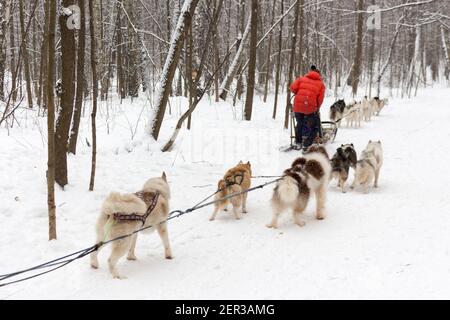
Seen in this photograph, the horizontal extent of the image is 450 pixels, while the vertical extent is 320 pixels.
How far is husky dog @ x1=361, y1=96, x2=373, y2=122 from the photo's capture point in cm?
1627

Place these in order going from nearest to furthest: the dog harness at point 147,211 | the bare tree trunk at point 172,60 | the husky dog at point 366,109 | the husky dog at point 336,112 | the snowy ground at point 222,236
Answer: the snowy ground at point 222,236 < the dog harness at point 147,211 < the bare tree trunk at point 172,60 < the husky dog at point 336,112 < the husky dog at point 366,109

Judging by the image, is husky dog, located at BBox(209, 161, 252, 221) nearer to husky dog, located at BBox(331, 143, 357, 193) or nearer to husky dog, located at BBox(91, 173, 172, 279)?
husky dog, located at BBox(91, 173, 172, 279)

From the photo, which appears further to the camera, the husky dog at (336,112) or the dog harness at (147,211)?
the husky dog at (336,112)

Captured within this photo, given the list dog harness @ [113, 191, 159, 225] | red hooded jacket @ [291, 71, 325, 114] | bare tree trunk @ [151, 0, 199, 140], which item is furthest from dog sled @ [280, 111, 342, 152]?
dog harness @ [113, 191, 159, 225]

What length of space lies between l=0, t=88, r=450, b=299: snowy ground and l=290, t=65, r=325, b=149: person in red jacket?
3.67ft

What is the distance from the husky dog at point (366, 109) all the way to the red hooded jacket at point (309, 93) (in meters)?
6.62

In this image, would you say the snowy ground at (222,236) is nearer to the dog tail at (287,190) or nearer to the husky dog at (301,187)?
the husky dog at (301,187)

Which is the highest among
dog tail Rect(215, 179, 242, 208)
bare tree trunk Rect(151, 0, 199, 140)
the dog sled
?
bare tree trunk Rect(151, 0, 199, 140)

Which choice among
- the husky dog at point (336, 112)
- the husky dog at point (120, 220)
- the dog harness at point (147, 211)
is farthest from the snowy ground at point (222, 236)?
the husky dog at point (336, 112)

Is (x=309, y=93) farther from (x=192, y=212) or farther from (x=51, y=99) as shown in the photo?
(x=51, y=99)

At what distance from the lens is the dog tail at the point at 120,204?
13.5 ft

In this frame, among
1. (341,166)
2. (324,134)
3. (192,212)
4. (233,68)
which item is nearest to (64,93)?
(192,212)

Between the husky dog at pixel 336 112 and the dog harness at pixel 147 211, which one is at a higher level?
the husky dog at pixel 336 112
